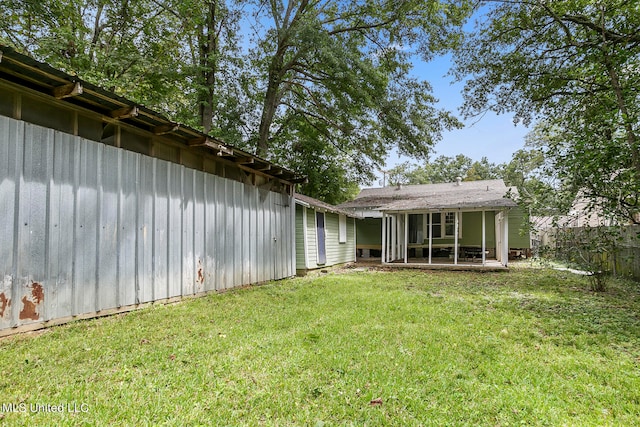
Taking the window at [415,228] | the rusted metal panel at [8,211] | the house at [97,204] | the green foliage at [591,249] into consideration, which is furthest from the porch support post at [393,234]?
the rusted metal panel at [8,211]

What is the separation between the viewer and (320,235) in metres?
11.5

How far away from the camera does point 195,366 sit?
3123mm

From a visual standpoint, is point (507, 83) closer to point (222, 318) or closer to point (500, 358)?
point (500, 358)

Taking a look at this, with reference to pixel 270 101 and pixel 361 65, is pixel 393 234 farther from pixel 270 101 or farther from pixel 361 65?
pixel 270 101

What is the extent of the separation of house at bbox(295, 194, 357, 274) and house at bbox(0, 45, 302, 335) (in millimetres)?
3260

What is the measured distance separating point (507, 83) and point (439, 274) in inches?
240

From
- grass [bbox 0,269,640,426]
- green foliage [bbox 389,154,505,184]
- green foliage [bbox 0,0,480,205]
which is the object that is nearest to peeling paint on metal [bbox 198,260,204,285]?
grass [bbox 0,269,640,426]

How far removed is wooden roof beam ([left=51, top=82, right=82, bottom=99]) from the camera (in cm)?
396

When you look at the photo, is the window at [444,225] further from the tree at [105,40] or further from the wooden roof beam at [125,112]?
the wooden roof beam at [125,112]

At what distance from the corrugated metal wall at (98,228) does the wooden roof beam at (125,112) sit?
507mm

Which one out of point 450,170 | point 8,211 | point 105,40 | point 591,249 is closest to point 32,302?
point 8,211

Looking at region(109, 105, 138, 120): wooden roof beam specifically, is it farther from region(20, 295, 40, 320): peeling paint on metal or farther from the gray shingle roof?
the gray shingle roof

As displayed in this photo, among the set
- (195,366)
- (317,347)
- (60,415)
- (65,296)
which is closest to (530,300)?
(317,347)

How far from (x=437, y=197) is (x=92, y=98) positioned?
42.7ft
